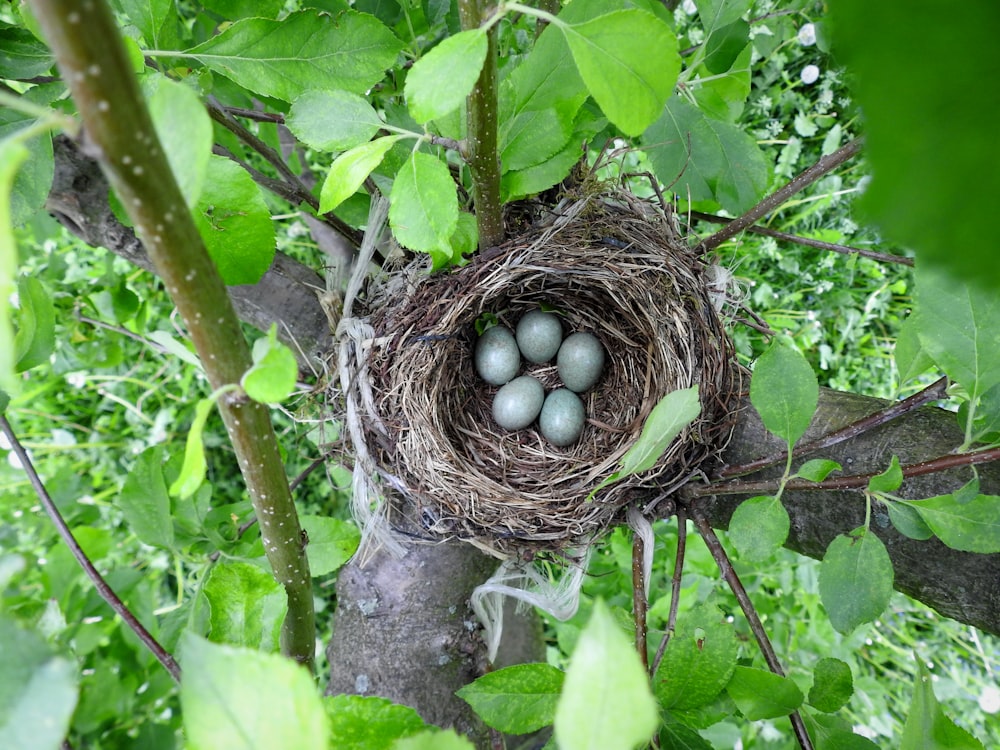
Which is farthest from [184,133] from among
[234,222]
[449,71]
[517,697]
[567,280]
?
[567,280]

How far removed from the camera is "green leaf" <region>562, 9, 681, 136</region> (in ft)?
1.30

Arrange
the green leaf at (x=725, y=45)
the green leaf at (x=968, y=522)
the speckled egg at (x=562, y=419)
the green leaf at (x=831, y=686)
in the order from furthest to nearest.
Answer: the speckled egg at (x=562, y=419)
the green leaf at (x=725, y=45)
the green leaf at (x=831, y=686)
the green leaf at (x=968, y=522)

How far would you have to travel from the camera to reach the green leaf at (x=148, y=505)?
0.73 m

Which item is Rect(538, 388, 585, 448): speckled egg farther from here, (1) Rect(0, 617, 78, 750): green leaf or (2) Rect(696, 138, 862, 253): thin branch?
(1) Rect(0, 617, 78, 750): green leaf

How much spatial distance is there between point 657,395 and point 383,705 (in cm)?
69

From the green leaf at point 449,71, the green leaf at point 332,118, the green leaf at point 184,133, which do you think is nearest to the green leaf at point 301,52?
the green leaf at point 332,118

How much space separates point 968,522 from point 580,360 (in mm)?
693

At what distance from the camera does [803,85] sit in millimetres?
1920

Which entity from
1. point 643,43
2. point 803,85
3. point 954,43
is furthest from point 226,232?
point 803,85

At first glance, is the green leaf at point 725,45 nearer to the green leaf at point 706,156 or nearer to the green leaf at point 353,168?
the green leaf at point 706,156

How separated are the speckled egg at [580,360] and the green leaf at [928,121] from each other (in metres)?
0.98

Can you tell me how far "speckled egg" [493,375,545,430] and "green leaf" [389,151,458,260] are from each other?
24.0 inches

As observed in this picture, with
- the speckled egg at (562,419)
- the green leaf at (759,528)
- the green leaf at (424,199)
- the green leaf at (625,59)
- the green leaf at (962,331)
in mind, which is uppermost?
the green leaf at (625,59)

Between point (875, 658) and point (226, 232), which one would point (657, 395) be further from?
point (875, 658)
